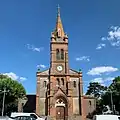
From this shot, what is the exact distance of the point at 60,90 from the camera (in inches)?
2184

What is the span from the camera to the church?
54500 mm

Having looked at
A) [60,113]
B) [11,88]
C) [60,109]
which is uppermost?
[11,88]

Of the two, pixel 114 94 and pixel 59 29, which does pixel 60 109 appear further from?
pixel 59 29

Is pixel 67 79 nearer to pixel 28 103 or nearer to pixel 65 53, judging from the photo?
pixel 65 53

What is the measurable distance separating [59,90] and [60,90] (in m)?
0.26

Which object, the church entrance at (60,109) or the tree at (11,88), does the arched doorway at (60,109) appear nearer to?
the church entrance at (60,109)

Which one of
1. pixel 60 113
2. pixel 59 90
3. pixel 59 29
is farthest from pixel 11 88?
pixel 59 29

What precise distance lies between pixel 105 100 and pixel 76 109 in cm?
851

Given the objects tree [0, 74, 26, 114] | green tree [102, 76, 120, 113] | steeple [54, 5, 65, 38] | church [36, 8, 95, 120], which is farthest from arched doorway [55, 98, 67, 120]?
steeple [54, 5, 65, 38]

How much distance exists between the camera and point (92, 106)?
61.4 m

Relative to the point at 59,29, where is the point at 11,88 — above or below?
below

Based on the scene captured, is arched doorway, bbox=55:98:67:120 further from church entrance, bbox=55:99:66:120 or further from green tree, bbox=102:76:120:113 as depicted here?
green tree, bbox=102:76:120:113

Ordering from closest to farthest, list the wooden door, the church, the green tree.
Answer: the green tree → the church → the wooden door

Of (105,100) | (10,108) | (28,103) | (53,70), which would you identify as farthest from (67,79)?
(10,108)
